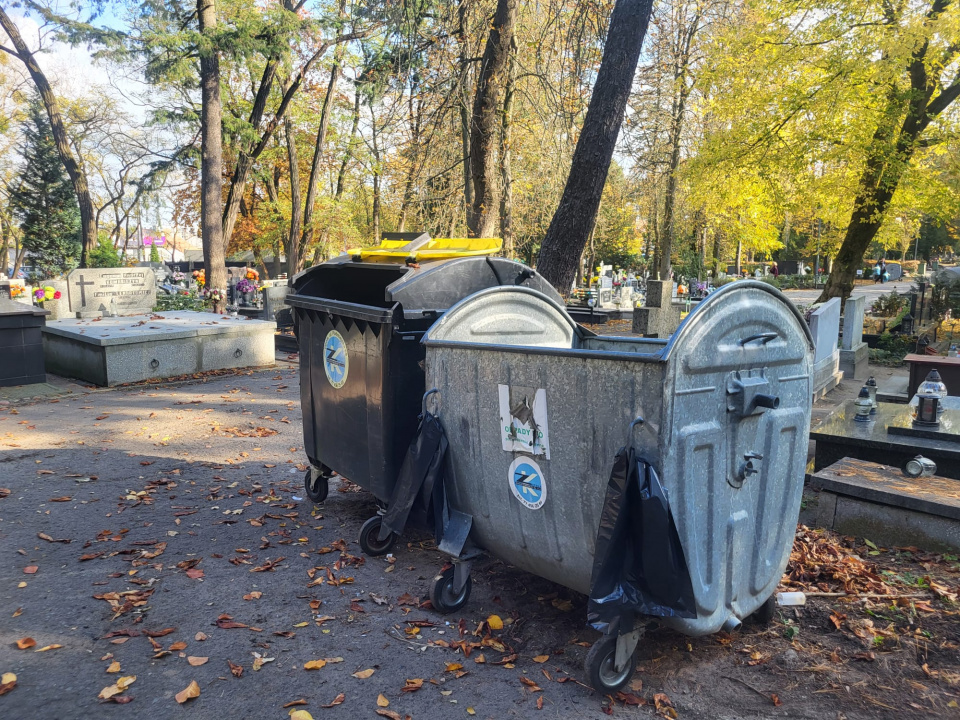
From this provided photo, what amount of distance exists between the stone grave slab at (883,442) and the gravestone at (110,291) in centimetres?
1173

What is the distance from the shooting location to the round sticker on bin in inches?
179

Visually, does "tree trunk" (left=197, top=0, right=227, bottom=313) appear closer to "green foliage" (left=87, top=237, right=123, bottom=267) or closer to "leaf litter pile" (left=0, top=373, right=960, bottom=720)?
"green foliage" (left=87, top=237, right=123, bottom=267)

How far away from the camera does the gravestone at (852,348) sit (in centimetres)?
1224

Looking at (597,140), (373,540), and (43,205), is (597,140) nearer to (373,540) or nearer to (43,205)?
(373,540)

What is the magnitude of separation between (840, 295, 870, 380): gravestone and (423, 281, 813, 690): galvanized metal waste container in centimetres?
1031

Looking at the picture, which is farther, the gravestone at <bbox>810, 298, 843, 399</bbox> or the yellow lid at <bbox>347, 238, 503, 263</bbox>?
the gravestone at <bbox>810, 298, 843, 399</bbox>

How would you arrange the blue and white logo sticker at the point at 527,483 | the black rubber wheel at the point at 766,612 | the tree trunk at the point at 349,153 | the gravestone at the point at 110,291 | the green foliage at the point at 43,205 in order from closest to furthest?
the blue and white logo sticker at the point at 527,483, the black rubber wheel at the point at 766,612, the gravestone at the point at 110,291, the tree trunk at the point at 349,153, the green foliage at the point at 43,205

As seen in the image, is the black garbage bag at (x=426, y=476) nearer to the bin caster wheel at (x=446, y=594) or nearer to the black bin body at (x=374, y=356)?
the bin caster wheel at (x=446, y=594)

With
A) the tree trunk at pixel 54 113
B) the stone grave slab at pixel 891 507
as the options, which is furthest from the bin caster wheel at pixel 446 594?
the tree trunk at pixel 54 113

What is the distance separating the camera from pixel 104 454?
251 inches

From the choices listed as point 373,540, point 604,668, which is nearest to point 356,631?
point 373,540

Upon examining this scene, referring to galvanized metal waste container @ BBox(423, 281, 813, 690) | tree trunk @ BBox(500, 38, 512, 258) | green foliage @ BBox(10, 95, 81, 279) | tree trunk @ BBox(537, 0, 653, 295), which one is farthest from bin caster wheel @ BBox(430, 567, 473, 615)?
green foliage @ BBox(10, 95, 81, 279)

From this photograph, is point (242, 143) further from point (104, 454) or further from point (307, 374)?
point (307, 374)

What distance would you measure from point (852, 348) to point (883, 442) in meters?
7.87
